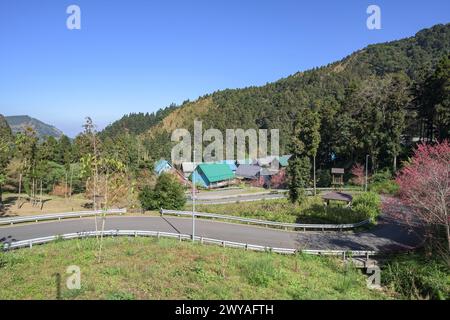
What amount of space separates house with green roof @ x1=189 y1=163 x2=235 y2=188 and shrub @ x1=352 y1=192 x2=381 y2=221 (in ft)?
127

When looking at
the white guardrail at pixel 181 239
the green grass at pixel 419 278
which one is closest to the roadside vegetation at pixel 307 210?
the white guardrail at pixel 181 239

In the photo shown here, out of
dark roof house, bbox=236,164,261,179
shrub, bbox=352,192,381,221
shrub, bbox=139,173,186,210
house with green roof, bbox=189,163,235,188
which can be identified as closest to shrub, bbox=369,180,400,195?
shrub, bbox=352,192,381,221

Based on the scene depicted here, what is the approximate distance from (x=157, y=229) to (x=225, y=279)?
13.5 meters

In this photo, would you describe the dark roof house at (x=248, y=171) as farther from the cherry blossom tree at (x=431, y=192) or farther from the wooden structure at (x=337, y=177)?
the cherry blossom tree at (x=431, y=192)

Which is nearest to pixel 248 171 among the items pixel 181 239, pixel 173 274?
pixel 181 239

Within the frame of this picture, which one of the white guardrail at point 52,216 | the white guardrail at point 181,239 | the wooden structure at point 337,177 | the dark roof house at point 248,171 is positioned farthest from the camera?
the dark roof house at point 248,171

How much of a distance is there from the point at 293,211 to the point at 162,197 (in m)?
13.5

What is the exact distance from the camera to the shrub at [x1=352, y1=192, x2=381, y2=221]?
106 ft

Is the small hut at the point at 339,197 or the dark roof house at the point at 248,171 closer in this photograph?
the small hut at the point at 339,197

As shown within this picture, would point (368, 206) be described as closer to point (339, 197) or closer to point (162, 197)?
point (339, 197)

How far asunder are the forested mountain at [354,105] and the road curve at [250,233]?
2506 centimetres

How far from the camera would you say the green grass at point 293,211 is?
32.0 metres

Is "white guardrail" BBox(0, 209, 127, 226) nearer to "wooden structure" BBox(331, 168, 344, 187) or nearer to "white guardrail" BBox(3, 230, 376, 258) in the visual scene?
"white guardrail" BBox(3, 230, 376, 258)

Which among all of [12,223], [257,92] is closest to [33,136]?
[12,223]
